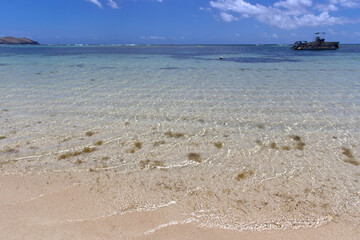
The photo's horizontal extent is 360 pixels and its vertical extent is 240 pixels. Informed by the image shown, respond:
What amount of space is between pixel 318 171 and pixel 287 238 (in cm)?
221

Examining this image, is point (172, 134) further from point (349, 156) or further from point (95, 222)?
point (349, 156)

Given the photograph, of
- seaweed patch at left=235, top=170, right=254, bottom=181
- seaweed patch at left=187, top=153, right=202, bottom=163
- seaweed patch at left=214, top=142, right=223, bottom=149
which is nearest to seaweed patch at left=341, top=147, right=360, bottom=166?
seaweed patch at left=235, top=170, right=254, bottom=181

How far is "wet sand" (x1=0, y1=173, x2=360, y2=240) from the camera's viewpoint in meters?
3.19

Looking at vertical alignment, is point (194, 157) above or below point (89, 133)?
below

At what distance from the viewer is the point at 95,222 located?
342 centimetres

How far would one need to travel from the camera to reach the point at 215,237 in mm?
3172

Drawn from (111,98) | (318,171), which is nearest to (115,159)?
(318,171)

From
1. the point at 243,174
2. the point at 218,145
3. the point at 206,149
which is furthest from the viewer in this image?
the point at 218,145

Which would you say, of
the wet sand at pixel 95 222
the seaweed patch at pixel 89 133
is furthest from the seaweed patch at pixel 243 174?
the seaweed patch at pixel 89 133

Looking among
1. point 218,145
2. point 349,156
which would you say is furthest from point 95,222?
point 349,156

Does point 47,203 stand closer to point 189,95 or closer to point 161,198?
point 161,198

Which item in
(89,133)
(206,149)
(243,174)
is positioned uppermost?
(89,133)

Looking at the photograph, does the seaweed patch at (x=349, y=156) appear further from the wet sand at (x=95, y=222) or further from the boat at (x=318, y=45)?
the boat at (x=318, y=45)

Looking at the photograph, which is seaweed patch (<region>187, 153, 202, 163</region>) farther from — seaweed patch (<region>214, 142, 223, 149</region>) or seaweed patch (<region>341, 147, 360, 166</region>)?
seaweed patch (<region>341, 147, 360, 166</region>)
